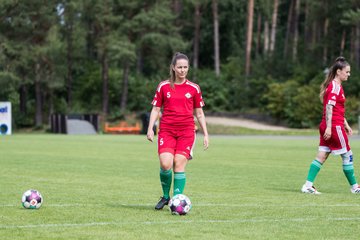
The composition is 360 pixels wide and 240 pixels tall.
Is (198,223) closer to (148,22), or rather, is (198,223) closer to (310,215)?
(310,215)

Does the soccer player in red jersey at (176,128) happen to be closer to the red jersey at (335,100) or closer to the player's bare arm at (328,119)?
the player's bare arm at (328,119)

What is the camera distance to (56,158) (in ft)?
84.4

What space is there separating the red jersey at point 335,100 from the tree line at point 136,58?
4706 cm

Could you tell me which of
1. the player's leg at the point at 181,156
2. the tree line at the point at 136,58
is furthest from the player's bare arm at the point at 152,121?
the tree line at the point at 136,58

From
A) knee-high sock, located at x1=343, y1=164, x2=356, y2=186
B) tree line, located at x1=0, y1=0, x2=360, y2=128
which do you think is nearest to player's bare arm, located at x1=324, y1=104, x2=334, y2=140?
knee-high sock, located at x1=343, y1=164, x2=356, y2=186

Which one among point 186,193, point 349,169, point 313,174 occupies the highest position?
→ point 349,169

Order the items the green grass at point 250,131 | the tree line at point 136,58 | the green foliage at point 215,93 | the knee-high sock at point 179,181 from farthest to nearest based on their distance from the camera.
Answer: the green foliage at point 215,93
the tree line at point 136,58
the green grass at point 250,131
the knee-high sock at point 179,181

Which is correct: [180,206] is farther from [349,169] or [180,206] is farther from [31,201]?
[349,169]

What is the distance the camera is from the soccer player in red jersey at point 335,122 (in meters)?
14.2

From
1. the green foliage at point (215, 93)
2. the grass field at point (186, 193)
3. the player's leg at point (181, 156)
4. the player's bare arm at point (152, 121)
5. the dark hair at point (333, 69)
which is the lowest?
the green foliage at point (215, 93)

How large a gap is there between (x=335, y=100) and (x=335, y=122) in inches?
15.2

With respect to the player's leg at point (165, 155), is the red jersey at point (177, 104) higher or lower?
higher

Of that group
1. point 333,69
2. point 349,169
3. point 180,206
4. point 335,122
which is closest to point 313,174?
point 349,169

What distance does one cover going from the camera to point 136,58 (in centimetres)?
7425
